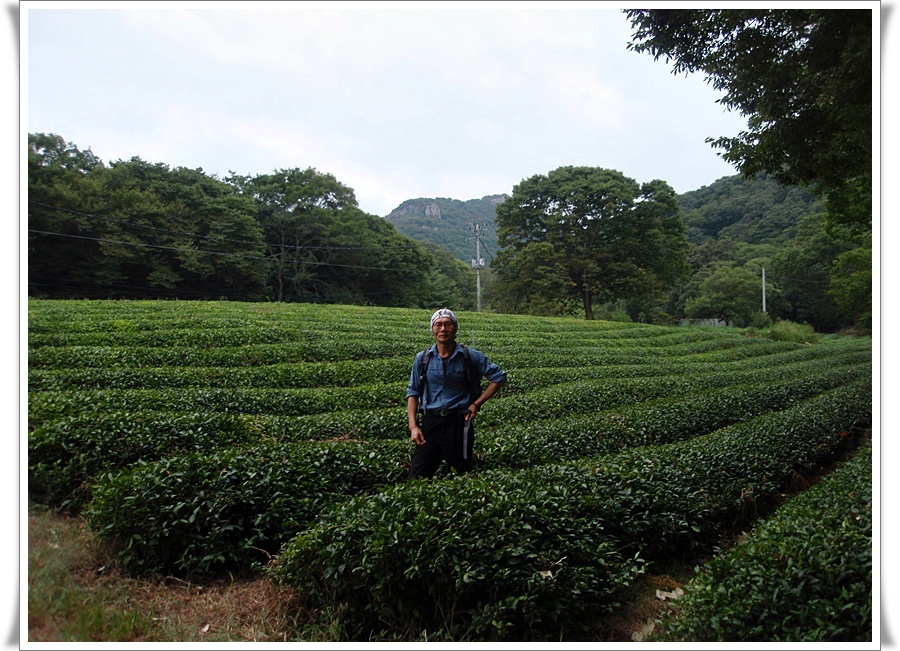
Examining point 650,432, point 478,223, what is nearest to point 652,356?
point 650,432

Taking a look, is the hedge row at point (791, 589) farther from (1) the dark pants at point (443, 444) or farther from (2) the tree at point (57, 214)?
(2) the tree at point (57, 214)

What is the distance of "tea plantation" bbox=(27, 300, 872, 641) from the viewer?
109 inches

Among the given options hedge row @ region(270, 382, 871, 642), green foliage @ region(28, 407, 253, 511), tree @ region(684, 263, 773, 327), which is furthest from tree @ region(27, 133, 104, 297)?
tree @ region(684, 263, 773, 327)

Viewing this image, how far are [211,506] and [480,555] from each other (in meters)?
1.91

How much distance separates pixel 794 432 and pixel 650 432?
167 cm

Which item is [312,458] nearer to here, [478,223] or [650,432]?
[650,432]

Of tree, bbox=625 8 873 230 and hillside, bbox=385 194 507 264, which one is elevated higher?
hillside, bbox=385 194 507 264

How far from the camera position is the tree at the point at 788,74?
360cm

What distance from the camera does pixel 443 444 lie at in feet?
12.3

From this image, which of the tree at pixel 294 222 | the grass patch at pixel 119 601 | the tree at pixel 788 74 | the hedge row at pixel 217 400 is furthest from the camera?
the tree at pixel 294 222

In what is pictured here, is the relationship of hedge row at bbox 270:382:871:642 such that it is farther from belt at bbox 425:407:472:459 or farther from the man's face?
the man's face

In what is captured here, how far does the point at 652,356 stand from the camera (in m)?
16.4

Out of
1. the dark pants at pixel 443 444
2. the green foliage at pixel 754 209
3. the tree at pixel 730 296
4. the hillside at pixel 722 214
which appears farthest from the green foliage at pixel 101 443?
the tree at pixel 730 296

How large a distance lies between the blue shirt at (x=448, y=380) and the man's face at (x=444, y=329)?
113 millimetres
